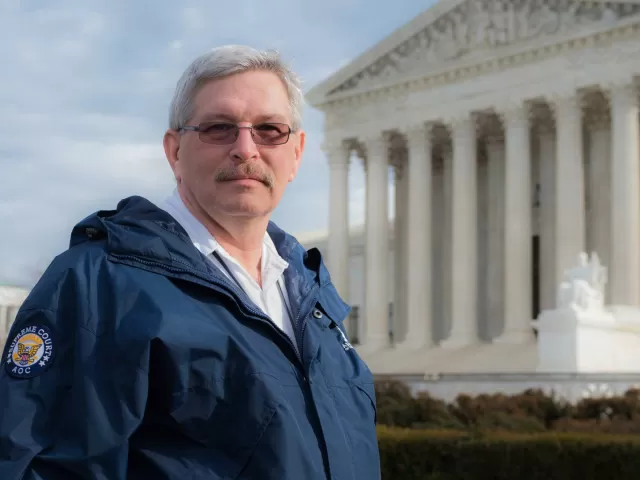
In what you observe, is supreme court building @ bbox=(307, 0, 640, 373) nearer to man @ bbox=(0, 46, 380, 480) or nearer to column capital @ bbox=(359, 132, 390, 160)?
column capital @ bbox=(359, 132, 390, 160)

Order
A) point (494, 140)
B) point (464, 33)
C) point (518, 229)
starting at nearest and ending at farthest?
point (518, 229) < point (464, 33) < point (494, 140)

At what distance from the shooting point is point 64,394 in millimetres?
2828

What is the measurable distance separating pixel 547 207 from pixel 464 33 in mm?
8624

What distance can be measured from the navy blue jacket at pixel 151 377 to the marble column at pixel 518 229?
38.7m

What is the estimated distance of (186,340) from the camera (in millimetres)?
2861

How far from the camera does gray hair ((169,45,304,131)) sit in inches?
130

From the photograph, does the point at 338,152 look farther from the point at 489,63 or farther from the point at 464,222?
the point at 489,63

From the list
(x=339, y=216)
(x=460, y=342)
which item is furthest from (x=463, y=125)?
(x=460, y=342)

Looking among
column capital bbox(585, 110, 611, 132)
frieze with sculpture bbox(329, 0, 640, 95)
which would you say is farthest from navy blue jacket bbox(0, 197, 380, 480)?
column capital bbox(585, 110, 611, 132)

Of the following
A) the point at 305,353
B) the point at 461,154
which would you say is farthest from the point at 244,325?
the point at 461,154

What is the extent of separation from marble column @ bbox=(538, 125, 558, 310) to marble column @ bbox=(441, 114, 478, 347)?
311cm

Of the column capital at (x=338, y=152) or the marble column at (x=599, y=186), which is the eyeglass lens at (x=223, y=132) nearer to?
the marble column at (x=599, y=186)

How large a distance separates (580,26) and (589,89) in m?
2.52

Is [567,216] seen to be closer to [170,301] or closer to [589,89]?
[589,89]
